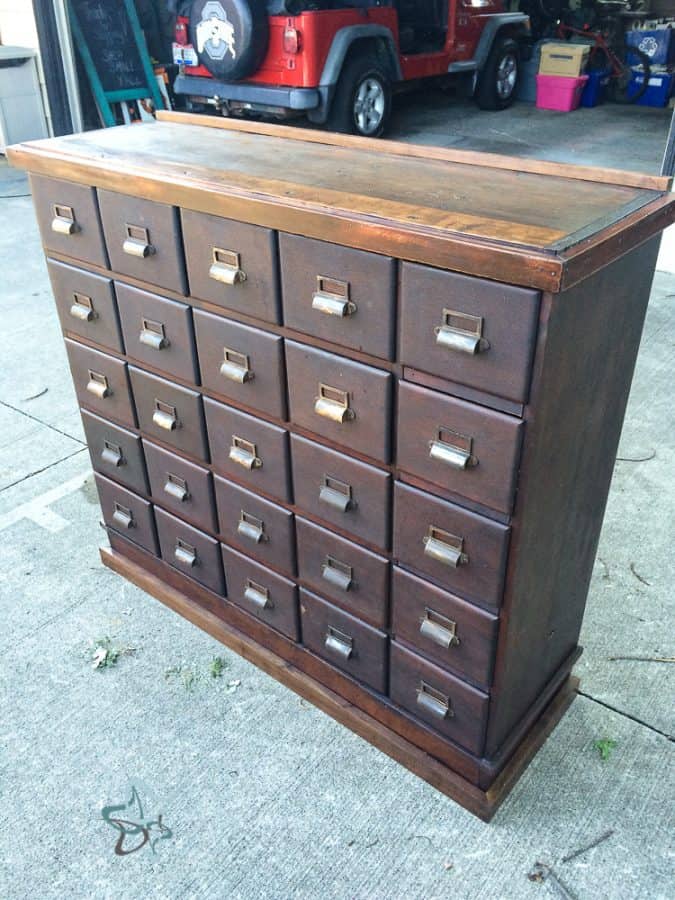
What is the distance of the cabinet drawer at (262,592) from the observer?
196 cm

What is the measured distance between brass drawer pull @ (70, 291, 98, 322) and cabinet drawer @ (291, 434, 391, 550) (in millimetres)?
710

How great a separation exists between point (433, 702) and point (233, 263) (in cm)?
107

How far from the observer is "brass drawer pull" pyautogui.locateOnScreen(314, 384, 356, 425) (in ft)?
4.92

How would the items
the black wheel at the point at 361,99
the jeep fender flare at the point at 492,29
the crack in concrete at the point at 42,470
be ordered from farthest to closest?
the jeep fender flare at the point at 492,29 → the black wheel at the point at 361,99 → the crack in concrete at the point at 42,470

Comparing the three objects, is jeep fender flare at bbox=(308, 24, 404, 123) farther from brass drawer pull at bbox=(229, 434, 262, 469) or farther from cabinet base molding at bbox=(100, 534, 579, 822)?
brass drawer pull at bbox=(229, 434, 262, 469)

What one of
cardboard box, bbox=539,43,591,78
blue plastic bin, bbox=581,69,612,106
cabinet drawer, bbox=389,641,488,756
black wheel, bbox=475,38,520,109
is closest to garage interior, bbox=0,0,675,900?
cabinet drawer, bbox=389,641,488,756

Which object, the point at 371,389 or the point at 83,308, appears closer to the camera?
the point at 371,389

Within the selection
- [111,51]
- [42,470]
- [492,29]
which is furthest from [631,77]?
[42,470]

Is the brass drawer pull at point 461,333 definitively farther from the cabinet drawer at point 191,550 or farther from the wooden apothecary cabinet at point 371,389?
the cabinet drawer at point 191,550

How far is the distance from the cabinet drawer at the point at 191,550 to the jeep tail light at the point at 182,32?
5.94 meters

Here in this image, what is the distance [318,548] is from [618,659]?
0.99 meters

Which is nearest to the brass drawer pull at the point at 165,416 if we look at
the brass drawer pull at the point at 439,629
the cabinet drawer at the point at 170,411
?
the cabinet drawer at the point at 170,411

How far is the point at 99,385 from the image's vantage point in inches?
82.8

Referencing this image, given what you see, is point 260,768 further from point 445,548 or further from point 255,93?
point 255,93
